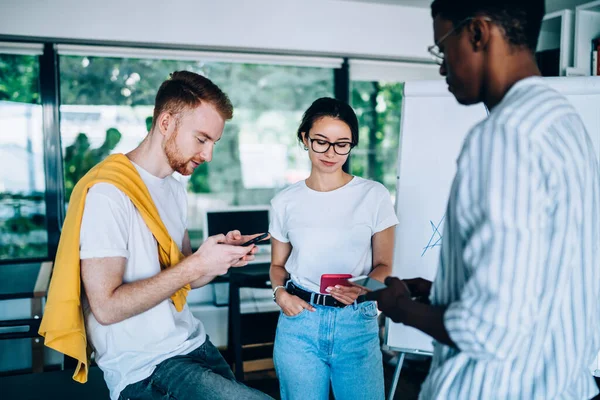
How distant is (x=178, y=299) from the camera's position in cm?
145

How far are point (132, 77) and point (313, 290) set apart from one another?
103 inches

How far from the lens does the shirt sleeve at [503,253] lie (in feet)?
2.34

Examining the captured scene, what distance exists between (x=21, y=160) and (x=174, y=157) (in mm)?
2410

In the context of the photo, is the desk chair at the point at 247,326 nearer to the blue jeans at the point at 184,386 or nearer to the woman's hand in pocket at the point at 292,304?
the woman's hand in pocket at the point at 292,304

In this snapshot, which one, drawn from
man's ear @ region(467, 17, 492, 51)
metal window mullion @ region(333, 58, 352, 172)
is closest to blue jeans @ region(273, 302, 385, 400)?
man's ear @ region(467, 17, 492, 51)

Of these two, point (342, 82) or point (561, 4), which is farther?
point (342, 82)

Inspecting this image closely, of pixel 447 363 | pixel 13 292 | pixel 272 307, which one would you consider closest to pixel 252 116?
pixel 272 307

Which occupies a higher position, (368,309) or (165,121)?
(165,121)

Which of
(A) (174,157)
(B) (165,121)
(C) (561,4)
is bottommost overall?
(A) (174,157)

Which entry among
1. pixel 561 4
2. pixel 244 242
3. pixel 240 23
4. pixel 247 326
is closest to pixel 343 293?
pixel 244 242

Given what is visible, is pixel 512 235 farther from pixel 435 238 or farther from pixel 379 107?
pixel 379 107

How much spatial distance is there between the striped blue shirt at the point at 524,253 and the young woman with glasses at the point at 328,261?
71cm

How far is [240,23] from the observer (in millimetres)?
3434

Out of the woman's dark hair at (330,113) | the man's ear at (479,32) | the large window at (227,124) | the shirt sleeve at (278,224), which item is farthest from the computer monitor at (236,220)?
the man's ear at (479,32)
